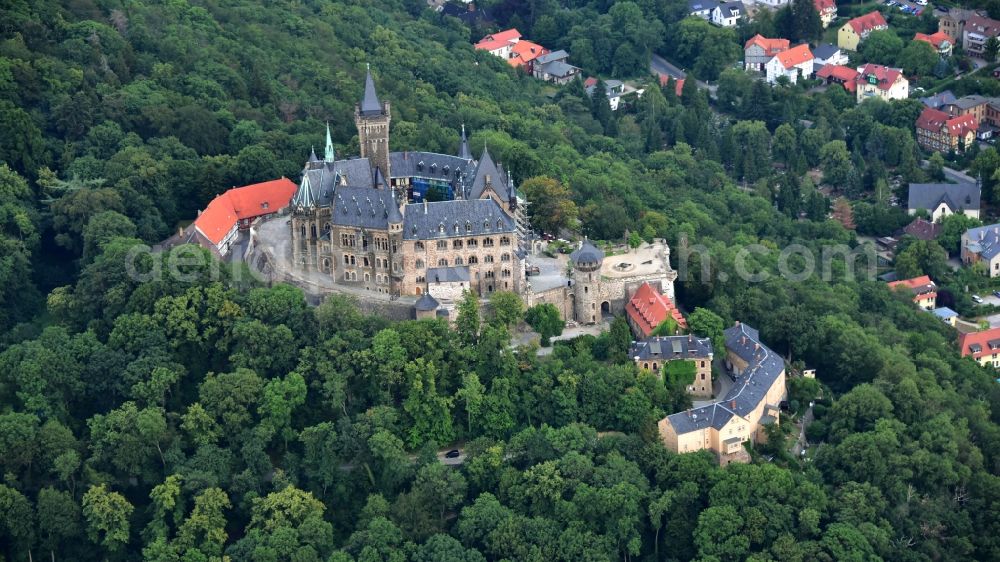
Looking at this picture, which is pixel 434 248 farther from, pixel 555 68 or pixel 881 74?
pixel 881 74

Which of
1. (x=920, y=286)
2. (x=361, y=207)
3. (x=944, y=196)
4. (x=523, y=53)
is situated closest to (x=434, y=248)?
(x=361, y=207)

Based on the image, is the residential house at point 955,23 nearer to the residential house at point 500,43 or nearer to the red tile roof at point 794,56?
the red tile roof at point 794,56

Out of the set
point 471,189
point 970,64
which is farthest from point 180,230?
point 970,64

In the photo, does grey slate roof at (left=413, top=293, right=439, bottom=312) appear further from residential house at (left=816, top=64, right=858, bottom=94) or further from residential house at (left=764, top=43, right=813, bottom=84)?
residential house at (left=816, top=64, right=858, bottom=94)

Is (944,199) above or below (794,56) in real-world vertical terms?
below

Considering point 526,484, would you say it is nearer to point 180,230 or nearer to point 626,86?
point 180,230

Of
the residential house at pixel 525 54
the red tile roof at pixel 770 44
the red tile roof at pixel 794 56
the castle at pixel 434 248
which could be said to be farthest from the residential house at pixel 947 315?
the residential house at pixel 525 54
